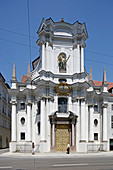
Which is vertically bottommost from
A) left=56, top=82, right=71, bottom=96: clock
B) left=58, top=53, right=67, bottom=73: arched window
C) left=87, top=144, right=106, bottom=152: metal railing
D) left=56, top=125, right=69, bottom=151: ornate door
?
left=87, top=144, right=106, bottom=152: metal railing

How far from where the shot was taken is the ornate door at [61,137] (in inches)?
1403

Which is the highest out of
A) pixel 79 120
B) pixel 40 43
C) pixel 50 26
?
pixel 50 26

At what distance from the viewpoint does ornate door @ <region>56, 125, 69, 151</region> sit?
3562 cm

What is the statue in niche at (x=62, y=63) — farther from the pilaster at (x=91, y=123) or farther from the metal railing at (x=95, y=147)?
the metal railing at (x=95, y=147)

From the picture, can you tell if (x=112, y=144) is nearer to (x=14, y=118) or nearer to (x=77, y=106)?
(x=77, y=106)

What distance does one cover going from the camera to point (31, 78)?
137ft

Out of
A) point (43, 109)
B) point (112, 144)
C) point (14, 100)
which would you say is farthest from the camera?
point (112, 144)

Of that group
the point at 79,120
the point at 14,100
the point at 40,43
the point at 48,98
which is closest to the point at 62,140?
the point at 79,120

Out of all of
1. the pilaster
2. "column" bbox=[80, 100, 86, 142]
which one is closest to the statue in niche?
"column" bbox=[80, 100, 86, 142]

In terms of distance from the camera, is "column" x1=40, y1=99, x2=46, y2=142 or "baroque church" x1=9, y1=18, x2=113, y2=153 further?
"baroque church" x1=9, y1=18, x2=113, y2=153

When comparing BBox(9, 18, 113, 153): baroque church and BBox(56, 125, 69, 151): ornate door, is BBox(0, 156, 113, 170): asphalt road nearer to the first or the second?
BBox(9, 18, 113, 153): baroque church

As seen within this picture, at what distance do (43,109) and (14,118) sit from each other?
5.67 m

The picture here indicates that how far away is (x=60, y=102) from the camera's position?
122 ft

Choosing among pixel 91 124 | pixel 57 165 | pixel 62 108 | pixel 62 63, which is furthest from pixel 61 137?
pixel 57 165
